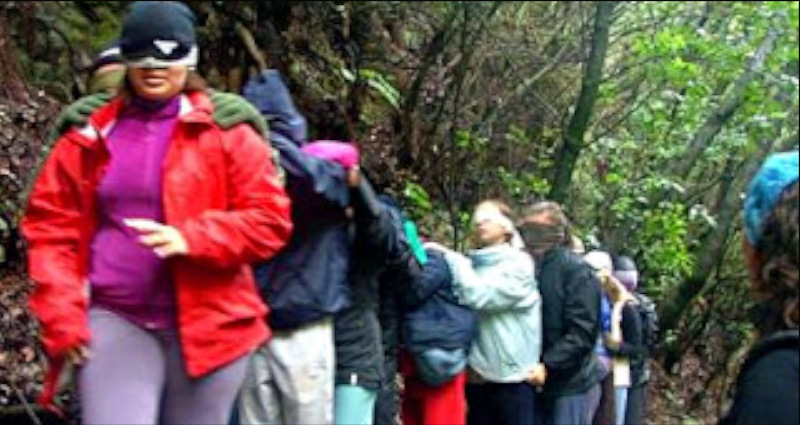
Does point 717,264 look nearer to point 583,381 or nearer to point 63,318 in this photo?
point 583,381

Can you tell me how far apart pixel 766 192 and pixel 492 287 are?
195 inches

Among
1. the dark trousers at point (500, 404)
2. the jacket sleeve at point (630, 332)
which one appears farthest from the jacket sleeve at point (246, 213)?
the jacket sleeve at point (630, 332)

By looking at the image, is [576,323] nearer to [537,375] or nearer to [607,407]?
[537,375]

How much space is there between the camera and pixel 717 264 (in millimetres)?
18641

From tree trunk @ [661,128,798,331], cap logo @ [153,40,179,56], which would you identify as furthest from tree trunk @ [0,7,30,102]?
tree trunk @ [661,128,798,331]

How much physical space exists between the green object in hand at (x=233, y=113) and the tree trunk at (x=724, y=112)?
38.9 feet

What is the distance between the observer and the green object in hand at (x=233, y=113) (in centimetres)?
457

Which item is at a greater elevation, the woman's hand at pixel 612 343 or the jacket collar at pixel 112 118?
the jacket collar at pixel 112 118

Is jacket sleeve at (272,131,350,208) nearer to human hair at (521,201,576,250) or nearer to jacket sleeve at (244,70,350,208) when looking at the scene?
jacket sleeve at (244,70,350,208)

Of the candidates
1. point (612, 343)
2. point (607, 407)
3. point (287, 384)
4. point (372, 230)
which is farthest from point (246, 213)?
point (612, 343)

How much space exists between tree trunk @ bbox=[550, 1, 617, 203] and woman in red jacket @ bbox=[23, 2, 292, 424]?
28.5 feet

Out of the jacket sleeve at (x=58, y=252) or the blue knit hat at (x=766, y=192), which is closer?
the blue knit hat at (x=766, y=192)

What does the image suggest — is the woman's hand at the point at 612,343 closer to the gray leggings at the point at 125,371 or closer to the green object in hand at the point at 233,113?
the green object in hand at the point at 233,113

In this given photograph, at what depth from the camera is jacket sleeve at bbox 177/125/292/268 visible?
4.34m
